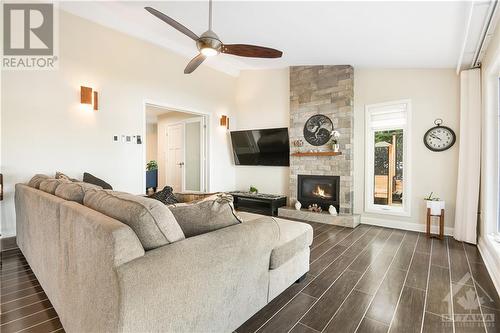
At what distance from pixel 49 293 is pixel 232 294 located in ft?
4.86

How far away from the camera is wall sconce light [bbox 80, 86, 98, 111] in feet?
11.5

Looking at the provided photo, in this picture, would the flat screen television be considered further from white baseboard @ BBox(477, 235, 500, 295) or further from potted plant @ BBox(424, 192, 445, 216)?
white baseboard @ BBox(477, 235, 500, 295)

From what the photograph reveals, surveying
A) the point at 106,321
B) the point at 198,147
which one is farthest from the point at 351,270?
the point at 198,147

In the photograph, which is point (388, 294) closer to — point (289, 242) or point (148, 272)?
point (289, 242)

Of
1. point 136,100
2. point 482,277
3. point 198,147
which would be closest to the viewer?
point 482,277

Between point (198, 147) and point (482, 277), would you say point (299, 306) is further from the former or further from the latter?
point (198, 147)

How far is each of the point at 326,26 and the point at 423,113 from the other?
86.8 inches

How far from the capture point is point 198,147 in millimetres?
6066

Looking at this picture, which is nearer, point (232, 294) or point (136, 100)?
point (232, 294)

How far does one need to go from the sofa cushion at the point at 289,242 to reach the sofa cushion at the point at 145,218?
0.85 metres

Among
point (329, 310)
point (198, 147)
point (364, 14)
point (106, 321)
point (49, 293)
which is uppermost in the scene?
point (364, 14)

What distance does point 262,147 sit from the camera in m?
5.70

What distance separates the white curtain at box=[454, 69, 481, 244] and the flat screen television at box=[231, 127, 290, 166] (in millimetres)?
2912

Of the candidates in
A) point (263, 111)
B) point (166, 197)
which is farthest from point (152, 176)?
point (166, 197)
